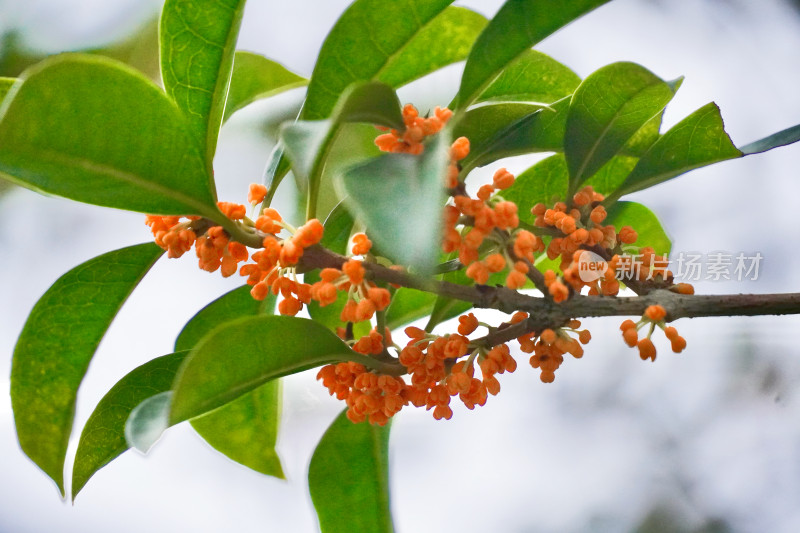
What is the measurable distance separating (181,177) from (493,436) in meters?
1.32

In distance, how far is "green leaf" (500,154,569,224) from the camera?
1028mm

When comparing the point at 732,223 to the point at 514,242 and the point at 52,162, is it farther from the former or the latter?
the point at 52,162

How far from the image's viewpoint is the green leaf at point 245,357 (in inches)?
24.9

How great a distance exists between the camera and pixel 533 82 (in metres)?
0.99

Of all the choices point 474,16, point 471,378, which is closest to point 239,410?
point 471,378

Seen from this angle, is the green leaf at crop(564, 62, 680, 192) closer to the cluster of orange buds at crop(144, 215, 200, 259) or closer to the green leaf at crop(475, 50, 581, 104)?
the green leaf at crop(475, 50, 581, 104)

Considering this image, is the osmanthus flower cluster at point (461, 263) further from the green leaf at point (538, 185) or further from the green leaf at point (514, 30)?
the green leaf at point (538, 185)

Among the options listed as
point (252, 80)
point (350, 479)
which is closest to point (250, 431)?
point (350, 479)

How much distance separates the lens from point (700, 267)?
1088 millimetres

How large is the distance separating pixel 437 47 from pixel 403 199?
17.3 inches

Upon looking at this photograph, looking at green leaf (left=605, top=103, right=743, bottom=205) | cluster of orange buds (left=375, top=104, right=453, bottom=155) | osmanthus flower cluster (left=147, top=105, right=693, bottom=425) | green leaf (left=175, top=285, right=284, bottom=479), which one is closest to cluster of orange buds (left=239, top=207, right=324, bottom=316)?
osmanthus flower cluster (left=147, top=105, right=693, bottom=425)

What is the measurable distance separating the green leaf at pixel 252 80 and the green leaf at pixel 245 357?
0.48 metres

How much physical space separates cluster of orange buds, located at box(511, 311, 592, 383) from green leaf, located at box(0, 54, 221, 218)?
0.37 m

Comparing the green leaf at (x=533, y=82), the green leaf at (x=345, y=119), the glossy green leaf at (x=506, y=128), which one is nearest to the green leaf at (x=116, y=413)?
the green leaf at (x=345, y=119)
